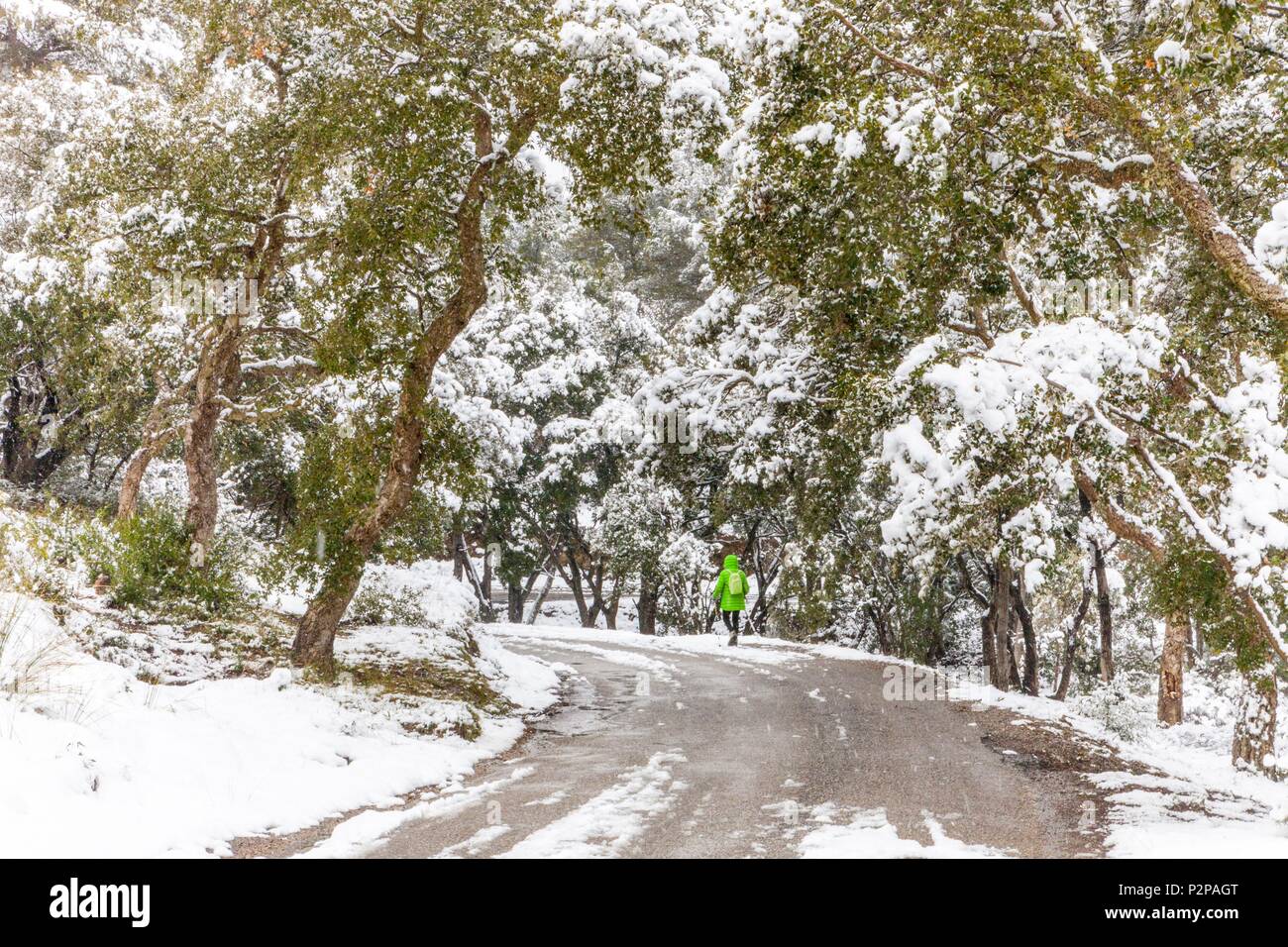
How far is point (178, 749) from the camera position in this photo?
19.7 ft

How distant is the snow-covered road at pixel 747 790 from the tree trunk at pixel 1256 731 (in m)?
3.54

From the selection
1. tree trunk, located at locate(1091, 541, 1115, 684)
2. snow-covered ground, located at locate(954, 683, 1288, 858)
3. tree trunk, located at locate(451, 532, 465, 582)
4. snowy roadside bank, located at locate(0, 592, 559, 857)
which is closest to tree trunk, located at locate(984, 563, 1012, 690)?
tree trunk, located at locate(1091, 541, 1115, 684)

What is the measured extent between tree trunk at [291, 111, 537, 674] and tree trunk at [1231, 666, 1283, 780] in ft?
33.8

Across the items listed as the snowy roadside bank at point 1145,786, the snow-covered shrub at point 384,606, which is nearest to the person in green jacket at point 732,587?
the snowy roadside bank at point 1145,786

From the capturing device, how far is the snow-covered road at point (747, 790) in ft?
17.7

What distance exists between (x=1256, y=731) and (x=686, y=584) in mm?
22068

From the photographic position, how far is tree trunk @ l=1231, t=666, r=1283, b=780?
37.0ft

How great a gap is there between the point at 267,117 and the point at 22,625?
7136 mm

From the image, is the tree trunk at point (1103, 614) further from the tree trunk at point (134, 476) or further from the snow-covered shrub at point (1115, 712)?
the tree trunk at point (134, 476)

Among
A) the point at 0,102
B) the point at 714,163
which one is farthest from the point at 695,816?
the point at 0,102

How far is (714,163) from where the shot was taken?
10.2 m

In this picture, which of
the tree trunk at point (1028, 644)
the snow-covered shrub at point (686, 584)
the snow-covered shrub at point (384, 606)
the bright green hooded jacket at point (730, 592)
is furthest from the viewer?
the snow-covered shrub at point (686, 584)
